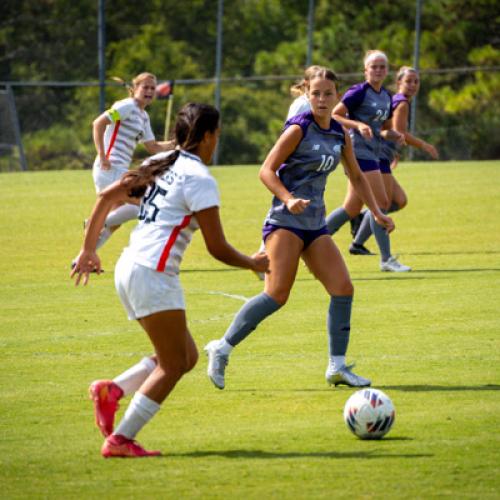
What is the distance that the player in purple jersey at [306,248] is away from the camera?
816cm

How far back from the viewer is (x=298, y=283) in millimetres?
13602

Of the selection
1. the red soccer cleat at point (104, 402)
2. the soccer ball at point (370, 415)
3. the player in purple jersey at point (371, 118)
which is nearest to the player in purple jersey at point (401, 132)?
the player in purple jersey at point (371, 118)

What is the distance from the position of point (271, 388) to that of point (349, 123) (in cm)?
477

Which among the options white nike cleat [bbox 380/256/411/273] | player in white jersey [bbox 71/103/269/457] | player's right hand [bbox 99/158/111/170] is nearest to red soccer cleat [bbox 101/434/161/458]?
player in white jersey [bbox 71/103/269/457]

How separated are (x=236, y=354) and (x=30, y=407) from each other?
86.8 inches

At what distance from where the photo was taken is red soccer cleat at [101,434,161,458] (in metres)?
6.40

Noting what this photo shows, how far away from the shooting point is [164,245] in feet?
20.9

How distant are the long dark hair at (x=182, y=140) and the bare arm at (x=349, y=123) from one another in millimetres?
4757

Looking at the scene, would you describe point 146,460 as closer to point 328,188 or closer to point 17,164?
point 328,188

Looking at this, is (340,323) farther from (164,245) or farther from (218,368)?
(164,245)

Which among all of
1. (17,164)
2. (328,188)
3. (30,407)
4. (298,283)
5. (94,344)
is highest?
(30,407)

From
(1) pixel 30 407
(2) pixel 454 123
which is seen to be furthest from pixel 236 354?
(2) pixel 454 123

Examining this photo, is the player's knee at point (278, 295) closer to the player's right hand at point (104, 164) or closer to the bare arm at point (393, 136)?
the bare arm at point (393, 136)

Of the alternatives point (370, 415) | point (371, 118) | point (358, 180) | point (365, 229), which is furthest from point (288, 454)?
point (365, 229)
